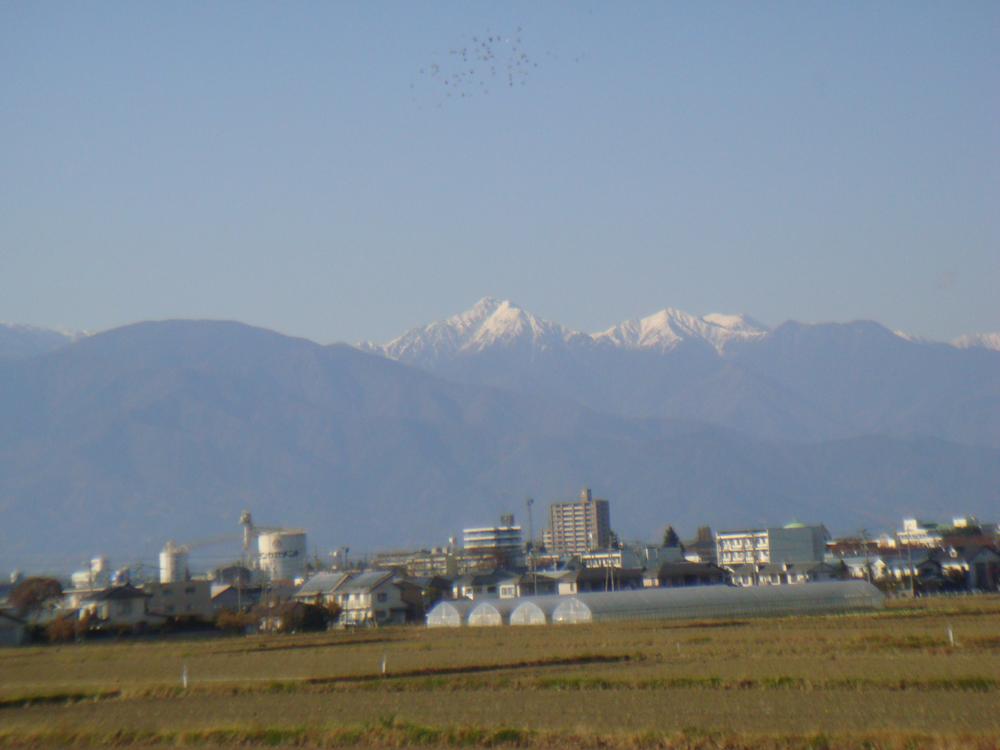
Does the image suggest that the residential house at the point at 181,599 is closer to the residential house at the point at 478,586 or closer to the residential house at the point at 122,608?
the residential house at the point at 122,608

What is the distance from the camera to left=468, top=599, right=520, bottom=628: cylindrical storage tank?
56219mm

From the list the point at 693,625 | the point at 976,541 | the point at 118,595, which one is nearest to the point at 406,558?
the point at 976,541

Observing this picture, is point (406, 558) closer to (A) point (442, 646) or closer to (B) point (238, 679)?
(A) point (442, 646)

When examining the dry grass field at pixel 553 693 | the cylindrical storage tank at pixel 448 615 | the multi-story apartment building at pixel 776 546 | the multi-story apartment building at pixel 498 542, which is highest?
the multi-story apartment building at pixel 498 542

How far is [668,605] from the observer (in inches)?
2119

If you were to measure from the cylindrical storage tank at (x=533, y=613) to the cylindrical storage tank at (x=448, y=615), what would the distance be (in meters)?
2.90

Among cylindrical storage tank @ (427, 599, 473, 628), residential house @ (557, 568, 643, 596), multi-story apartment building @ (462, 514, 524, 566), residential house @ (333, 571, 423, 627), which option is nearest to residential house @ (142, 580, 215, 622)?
residential house @ (333, 571, 423, 627)

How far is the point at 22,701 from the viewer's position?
2536cm

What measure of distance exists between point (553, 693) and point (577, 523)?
147 metres

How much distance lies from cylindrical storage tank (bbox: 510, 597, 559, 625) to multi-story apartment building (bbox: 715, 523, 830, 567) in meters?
37.4

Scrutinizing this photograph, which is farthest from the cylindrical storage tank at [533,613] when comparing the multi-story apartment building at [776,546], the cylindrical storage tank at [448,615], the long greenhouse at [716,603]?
the multi-story apartment building at [776,546]

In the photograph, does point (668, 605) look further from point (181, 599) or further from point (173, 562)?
point (173, 562)

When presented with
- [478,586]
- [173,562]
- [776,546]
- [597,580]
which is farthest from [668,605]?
[173,562]

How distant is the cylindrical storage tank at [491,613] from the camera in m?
56.2
